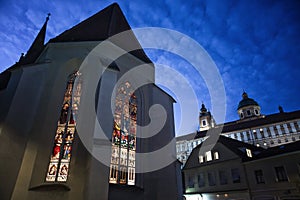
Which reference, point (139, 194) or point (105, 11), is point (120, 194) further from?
point (105, 11)

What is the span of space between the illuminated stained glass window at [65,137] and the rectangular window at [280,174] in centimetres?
1177

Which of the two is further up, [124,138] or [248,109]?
[248,109]

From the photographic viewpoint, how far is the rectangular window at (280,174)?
11461 mm

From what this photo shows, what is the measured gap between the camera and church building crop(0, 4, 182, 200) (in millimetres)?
5934

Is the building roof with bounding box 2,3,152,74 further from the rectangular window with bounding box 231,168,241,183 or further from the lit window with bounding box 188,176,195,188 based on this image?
the lit window with bounding box 188,176,195,188

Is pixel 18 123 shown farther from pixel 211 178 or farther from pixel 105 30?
pixel 211 178

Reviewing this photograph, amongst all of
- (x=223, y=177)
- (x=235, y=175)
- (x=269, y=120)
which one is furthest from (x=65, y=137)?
(x=269, y=120)

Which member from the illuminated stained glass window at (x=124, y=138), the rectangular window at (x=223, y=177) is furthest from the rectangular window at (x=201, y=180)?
the illuminated stained glass window at (x=124, y=138)

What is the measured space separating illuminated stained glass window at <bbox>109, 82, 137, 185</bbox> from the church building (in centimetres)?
3

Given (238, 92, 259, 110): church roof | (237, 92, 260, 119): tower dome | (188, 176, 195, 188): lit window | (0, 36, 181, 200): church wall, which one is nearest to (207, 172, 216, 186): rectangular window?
(188, 176, 195, 188): lit window

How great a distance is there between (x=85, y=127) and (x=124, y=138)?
63.1 inches

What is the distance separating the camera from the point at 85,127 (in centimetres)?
677

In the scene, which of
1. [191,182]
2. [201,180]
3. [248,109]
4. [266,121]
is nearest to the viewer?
[201,180]

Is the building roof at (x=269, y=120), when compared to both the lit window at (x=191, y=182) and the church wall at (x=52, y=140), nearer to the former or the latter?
the lit window at (x=191, y=182)
